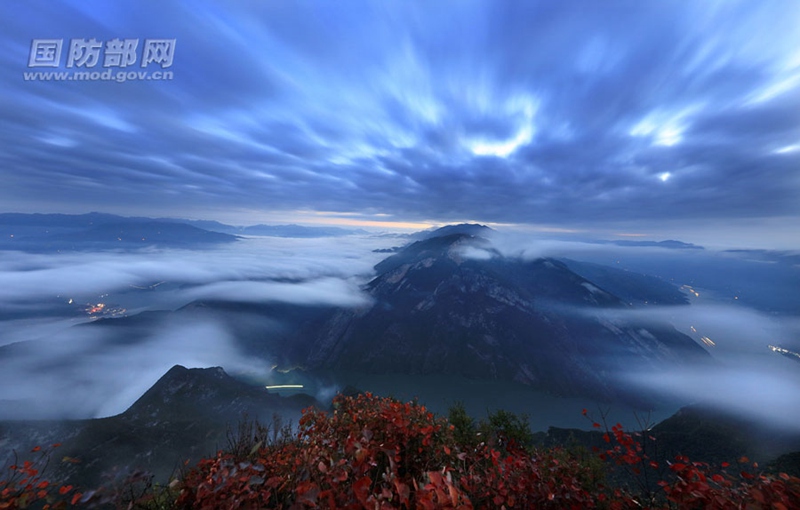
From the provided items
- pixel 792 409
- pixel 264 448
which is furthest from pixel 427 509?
pixel 792 409

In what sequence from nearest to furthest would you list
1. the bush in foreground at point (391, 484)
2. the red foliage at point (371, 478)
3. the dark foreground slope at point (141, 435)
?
the red foliage at point (371, 478) < the bush in foreground at point (391, 484) < the dark foreground slope at point (141, 435)

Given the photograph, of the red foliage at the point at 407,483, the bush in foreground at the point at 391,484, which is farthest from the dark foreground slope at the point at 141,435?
the red foliage at the point at 407,483

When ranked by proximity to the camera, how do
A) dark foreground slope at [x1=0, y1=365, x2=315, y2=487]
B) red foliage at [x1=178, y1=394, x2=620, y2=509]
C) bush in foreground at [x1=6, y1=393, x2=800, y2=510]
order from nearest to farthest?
1. red foliage at [x1=178, y1=394, x2=620, y2=509]
2. bush in foreground at [x1=6, y1=393, x2=800, y2=510]
3. dark foreground slope at [x1=0, y1=365, x2=315, y2=487]

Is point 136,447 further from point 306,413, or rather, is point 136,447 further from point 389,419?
point 389,419

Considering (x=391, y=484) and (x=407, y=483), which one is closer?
(x=391, y=484)

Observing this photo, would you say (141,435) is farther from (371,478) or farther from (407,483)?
(407,483)

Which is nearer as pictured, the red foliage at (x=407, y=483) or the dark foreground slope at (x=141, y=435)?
the red foliage at (x=407, y=483)

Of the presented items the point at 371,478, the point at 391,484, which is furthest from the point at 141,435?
the point at 391,484

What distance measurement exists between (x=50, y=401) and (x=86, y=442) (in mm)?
159969

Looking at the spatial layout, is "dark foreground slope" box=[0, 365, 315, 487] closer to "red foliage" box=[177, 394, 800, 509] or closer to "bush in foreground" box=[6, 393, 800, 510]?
"bush in foreground" box=[6, 393, 800, 510]

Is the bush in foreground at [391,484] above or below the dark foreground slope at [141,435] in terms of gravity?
above

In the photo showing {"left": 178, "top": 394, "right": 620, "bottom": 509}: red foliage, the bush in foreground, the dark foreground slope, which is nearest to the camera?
{"left": 178, "top": 394, "right": 620, "bottom": 509}: red foliage

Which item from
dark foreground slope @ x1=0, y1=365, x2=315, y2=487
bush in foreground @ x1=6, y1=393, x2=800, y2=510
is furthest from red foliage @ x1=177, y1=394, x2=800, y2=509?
dark foreground slope @ x1=0, y1=365, x2=315, y2=487

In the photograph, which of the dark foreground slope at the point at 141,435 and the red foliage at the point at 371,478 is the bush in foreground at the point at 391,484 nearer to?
the red foliage at the point at 371,478
